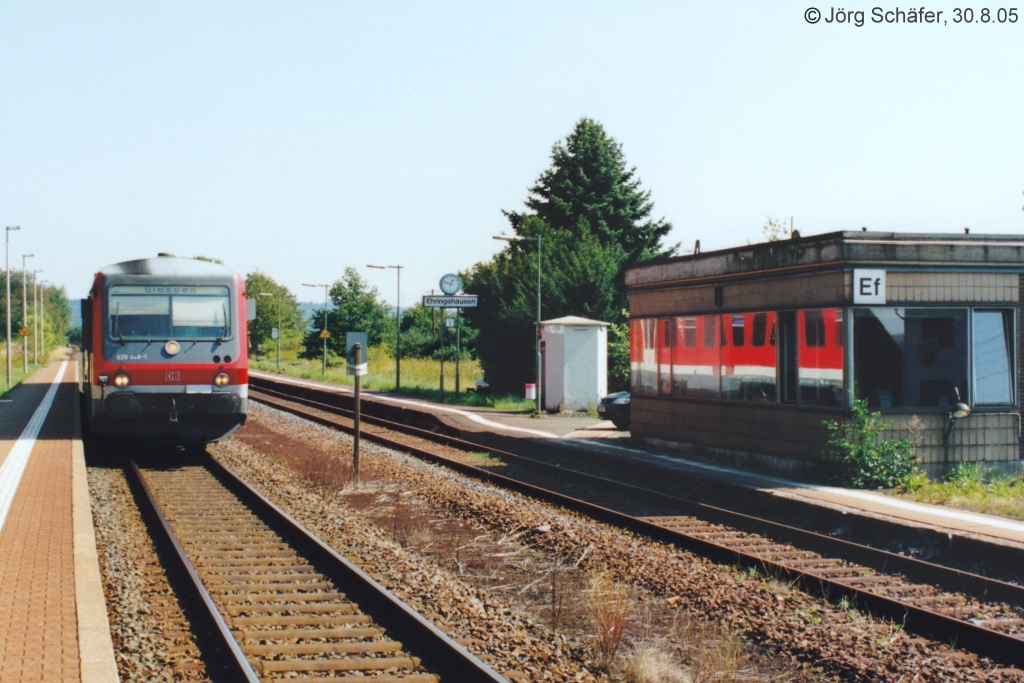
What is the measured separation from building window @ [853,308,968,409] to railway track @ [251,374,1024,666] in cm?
325

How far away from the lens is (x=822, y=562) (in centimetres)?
1015

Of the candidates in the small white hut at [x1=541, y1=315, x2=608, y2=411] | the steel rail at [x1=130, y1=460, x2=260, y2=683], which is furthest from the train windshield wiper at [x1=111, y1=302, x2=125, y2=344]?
the small white hut at [x1=541, y1=315, x2=608, y2=411]

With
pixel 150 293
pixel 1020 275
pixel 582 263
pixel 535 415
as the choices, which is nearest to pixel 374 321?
pixel 582 263

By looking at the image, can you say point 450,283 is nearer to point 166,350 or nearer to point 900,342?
Result: point 166,350

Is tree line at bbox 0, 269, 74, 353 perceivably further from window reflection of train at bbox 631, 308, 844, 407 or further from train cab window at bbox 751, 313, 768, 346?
train cab window at bbox 751, 313, 768, 346

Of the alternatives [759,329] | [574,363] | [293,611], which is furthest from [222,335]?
[574,363]

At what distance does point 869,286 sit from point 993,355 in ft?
7.10

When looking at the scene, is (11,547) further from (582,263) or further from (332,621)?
(582,263)

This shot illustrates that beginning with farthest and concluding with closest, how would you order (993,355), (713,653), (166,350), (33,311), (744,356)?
(33,311) → (166,350) → (744,356) → (993,355) → (713,653)

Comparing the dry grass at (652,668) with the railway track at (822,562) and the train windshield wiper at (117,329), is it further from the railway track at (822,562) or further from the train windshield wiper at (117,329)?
the train windshield wiper at (117,329)

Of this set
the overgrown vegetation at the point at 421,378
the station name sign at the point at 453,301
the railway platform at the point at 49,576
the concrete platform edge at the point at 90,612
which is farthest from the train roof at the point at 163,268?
the overgrown vegetation at the point at 421,378

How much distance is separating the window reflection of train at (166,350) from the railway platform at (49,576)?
1295 millimetres

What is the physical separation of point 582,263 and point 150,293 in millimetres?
27062

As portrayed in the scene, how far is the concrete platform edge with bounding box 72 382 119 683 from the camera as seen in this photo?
6074 millimetres
